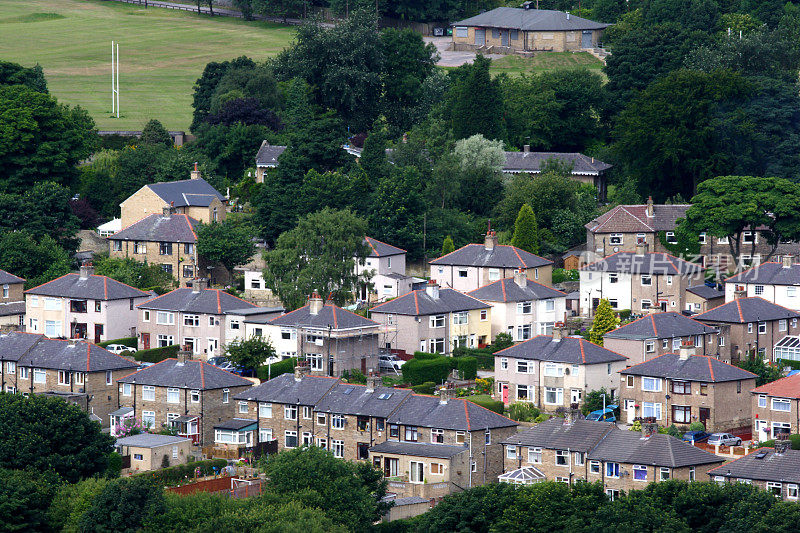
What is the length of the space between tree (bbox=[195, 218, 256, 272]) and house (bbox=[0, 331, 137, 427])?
17915 millimetres

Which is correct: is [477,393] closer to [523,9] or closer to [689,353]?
[689,353]

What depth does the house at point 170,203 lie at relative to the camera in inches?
4956

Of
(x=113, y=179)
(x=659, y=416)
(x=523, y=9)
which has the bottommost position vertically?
(x=659, y=416)

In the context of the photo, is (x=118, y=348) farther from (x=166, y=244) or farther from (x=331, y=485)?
(x=331, y=485)

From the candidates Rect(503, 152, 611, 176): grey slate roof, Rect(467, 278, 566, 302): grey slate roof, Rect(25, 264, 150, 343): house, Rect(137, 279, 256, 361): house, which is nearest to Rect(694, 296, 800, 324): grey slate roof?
Rect(467, 278, 566, 302): grey slate roof

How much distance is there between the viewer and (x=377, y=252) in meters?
118

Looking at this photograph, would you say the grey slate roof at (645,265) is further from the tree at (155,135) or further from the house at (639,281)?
the tree at (155,135)

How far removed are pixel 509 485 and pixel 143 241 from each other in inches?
1921

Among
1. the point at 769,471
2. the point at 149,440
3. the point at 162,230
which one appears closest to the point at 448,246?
the point at 162,230

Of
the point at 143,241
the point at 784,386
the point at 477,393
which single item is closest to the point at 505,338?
the point at 477,393

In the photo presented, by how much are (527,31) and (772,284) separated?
61.8 metres

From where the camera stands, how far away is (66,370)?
99625 mm

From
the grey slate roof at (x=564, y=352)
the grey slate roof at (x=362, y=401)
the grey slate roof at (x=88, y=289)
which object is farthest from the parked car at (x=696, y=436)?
the grey slate roof at (x=88, y=289)

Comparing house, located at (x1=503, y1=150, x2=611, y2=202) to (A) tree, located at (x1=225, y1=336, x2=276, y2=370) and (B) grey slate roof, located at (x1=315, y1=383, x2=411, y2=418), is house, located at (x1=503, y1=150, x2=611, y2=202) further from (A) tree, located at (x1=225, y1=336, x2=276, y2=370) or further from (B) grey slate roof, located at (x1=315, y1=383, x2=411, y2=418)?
(B) grey slate roof, located at (x1=315, y1=383, x2=411, y2=418)
